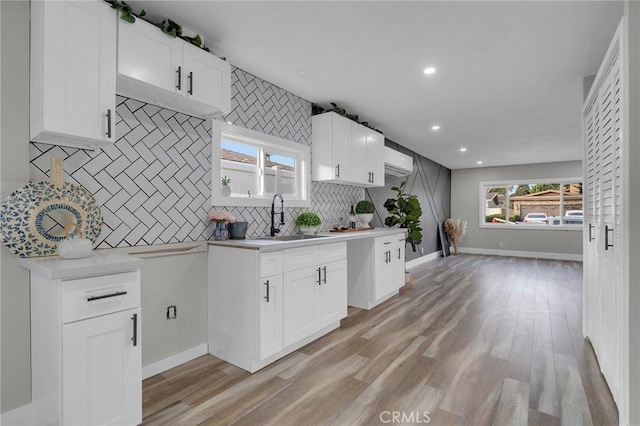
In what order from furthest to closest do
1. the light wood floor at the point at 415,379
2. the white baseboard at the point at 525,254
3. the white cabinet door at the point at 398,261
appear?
1. the white baseboard at the point at 525,254
2. the white cabinet door at the point at 398,261
3. the light wood floor at the point at 415,379

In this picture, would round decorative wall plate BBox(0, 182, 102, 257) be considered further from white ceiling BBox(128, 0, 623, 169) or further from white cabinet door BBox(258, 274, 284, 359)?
white ceiling BBox(128, 0, 623, 169)

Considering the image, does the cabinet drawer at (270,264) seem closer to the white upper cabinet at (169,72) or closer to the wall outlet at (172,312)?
the wall outlet at (172,312)

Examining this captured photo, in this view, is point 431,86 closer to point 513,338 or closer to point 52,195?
point 513,338

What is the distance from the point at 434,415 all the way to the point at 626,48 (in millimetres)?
2174

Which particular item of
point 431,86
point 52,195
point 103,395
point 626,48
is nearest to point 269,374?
point 103,395

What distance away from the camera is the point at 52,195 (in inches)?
69.6

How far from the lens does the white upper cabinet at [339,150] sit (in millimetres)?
3734

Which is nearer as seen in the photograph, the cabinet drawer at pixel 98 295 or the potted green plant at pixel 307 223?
the cabinet drawer at pixel 98 295

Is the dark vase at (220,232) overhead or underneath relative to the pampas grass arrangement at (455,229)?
overhead

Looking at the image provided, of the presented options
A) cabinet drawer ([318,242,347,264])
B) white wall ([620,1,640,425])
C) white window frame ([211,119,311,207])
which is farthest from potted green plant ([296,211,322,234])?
white wall ([620,1,640,425])

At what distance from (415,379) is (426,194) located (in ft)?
19.3

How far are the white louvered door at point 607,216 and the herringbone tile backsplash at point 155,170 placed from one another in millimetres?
2632

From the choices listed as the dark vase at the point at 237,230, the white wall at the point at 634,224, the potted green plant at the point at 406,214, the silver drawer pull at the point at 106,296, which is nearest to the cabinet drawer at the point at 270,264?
the dark vase at the point at 237,230

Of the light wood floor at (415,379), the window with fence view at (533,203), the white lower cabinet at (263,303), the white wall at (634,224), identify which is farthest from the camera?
the window with fence view at (533,203)
